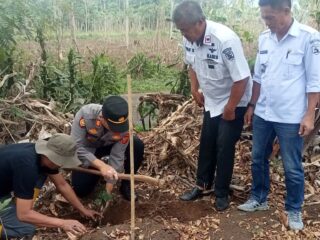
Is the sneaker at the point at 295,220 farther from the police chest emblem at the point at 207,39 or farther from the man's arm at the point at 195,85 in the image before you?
the police chest emblem at the point at 207,39

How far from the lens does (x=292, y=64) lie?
2893mm

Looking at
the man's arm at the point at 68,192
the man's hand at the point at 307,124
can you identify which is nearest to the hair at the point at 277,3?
the man's hand at the point at 307,124

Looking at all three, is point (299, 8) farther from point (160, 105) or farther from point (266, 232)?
point (266, 232)

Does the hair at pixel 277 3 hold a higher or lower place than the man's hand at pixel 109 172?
higher

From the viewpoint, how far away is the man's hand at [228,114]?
10.8ft

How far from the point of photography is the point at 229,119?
133 inches

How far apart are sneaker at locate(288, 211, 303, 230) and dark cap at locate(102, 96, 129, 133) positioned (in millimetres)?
1481

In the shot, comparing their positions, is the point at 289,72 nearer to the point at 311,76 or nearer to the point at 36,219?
the point at 311,76

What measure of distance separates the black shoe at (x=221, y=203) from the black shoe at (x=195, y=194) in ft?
0.77

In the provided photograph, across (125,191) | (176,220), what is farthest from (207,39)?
(125,191)

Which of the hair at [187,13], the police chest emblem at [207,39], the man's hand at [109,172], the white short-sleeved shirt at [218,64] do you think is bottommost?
the man's hand at [109,172]

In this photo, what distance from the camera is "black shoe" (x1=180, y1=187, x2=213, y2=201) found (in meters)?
3.88

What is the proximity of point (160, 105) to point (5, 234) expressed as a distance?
9.32 feet

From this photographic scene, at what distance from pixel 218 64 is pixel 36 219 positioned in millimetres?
1778
